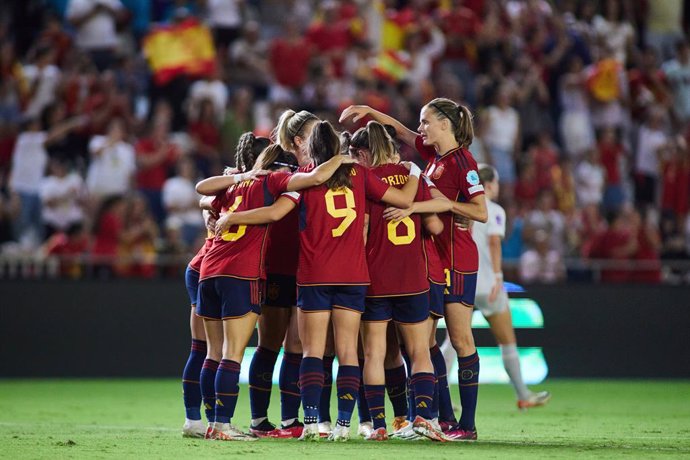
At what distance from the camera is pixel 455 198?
835 cm

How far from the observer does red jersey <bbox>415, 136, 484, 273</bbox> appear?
8281 millimetres

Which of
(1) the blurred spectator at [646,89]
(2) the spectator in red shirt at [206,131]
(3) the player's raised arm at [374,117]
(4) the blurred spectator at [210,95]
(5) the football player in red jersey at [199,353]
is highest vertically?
(1) the blurred spectator at [646,89]

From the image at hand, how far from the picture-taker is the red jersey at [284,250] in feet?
27.4

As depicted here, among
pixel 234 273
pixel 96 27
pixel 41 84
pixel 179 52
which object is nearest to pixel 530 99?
pixel 179 52

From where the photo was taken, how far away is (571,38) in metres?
A: 19.4

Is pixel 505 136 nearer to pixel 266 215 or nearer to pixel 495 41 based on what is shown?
pixel 495 41

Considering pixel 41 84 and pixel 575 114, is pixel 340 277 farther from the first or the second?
pixel 575 114

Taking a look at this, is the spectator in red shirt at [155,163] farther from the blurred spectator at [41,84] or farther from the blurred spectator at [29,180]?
the blurred spectator at [41,84]

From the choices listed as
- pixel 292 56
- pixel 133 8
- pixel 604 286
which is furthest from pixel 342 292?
pixel 133 8

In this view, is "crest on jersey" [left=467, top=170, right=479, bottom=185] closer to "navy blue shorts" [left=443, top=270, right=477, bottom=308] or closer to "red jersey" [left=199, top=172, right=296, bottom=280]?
"navy blue shorts" [left=443, top=270, right=477, bottom=308]

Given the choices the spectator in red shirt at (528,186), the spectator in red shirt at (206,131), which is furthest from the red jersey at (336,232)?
the spectator in red shirt at (528,186)

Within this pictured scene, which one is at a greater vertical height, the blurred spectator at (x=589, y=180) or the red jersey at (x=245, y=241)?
the blurred spectator at (x=589, y=180)

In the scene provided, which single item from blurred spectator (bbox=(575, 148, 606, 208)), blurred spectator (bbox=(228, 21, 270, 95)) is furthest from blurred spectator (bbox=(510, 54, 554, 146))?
blurred spectator (bbox=(228, 21, 270, 95))

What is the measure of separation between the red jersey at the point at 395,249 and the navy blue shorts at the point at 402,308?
50mm
